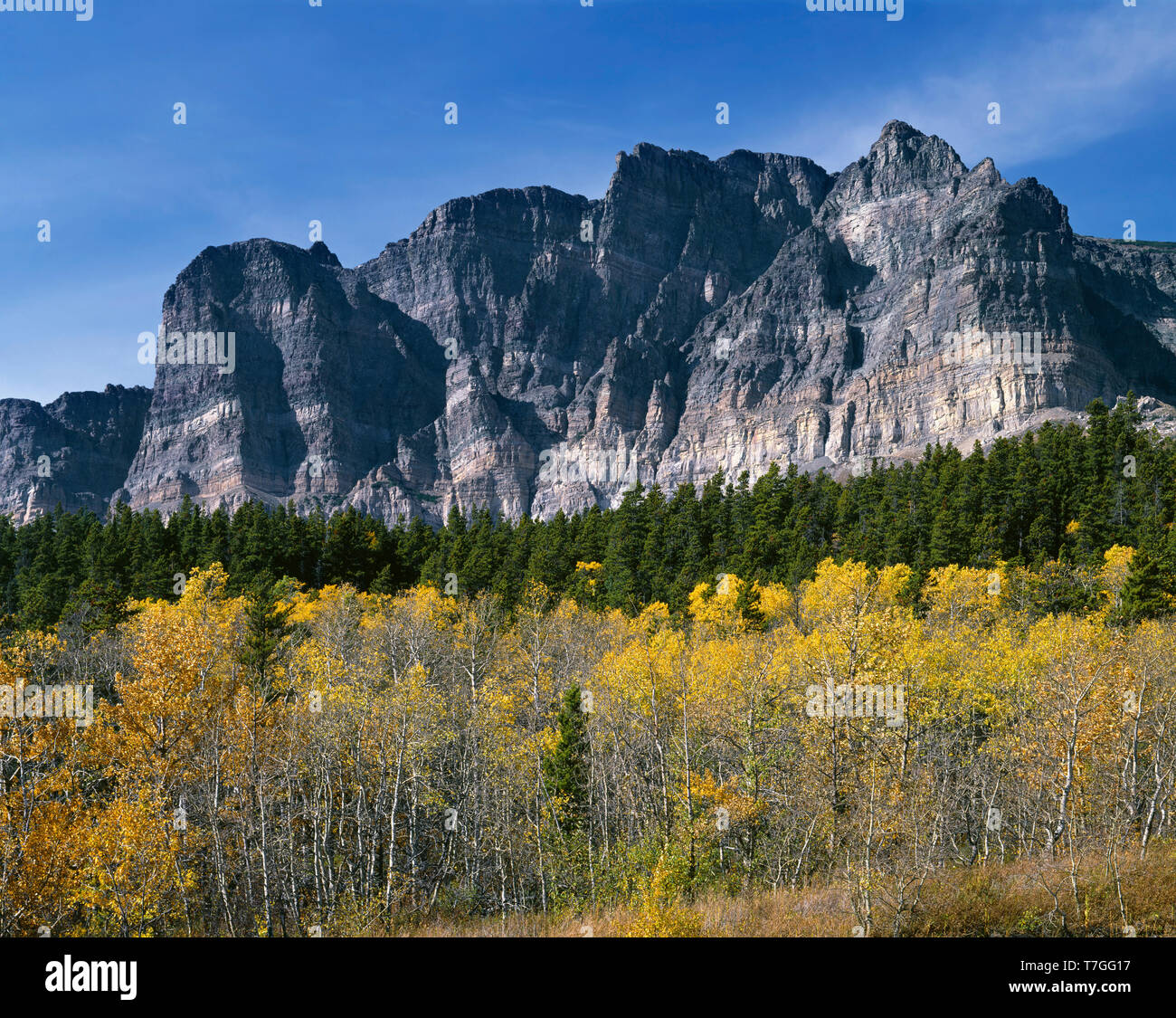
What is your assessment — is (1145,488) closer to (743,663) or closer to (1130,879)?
(743,663)

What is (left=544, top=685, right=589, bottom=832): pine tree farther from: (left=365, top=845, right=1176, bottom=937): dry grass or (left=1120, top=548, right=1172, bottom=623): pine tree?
(left=1120, top=548, right=1172, bottom=623): pine tree

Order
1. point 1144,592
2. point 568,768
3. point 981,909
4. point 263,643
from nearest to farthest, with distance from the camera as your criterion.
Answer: point 981,909
point 568,768
point 263,643
point 1144,592

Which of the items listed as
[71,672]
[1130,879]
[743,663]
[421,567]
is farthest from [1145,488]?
[71,672]

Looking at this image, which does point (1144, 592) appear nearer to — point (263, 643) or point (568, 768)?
point (568, 768)

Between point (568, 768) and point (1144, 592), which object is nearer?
point (568, 768)

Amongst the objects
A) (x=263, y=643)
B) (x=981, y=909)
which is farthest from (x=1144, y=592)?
(x=263, y=643)

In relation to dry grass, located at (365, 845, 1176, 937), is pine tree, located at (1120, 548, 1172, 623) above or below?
above

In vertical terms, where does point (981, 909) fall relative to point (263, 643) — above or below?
below

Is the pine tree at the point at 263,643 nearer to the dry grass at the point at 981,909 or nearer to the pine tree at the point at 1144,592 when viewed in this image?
the dry grass at the point at 981,909

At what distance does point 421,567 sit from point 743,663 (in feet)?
202

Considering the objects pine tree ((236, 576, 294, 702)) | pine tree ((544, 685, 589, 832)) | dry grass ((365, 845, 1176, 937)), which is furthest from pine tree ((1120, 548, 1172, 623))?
pine tree ((236, 576, 294, 702))

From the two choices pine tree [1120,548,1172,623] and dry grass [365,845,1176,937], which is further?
pine tree [1120,548,1172,623]

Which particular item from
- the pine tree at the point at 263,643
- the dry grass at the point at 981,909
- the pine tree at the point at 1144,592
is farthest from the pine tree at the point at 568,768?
the pine tree at the point at 1144,592

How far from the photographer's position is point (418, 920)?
117 ft
